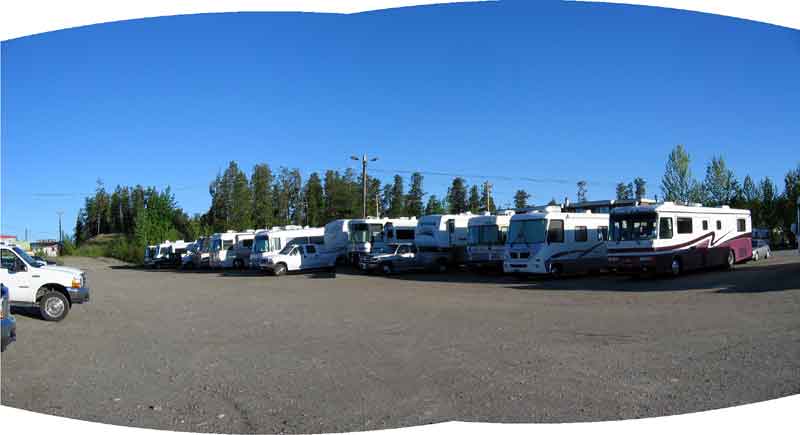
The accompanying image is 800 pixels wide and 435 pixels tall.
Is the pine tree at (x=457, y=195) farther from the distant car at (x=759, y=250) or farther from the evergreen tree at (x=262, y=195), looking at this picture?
the distant car at (x=759, y=250)

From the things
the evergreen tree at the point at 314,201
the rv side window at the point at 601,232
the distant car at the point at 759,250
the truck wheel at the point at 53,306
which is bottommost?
the truck wheel at the point at 53,306

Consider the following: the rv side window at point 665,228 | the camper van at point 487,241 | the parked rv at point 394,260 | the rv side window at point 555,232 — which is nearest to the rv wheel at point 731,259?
the rv side window at point 665,228

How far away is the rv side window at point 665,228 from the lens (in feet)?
67.6

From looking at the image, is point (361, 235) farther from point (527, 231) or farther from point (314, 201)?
point (314, 201)

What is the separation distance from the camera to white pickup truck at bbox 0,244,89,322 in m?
13.5

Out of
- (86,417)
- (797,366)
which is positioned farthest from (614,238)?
(86,417)

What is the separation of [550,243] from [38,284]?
16819 mm

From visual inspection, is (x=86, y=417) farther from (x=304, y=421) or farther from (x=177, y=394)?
(x=304, y=421)

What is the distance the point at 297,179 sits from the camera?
80812mm

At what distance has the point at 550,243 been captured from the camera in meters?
23.4

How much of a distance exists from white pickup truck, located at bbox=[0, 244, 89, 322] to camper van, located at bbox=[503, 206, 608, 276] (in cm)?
1548

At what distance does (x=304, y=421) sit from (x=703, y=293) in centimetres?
1398

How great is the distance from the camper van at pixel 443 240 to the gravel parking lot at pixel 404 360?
43.6ft

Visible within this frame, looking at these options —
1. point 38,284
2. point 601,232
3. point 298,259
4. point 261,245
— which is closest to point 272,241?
point 261,245
